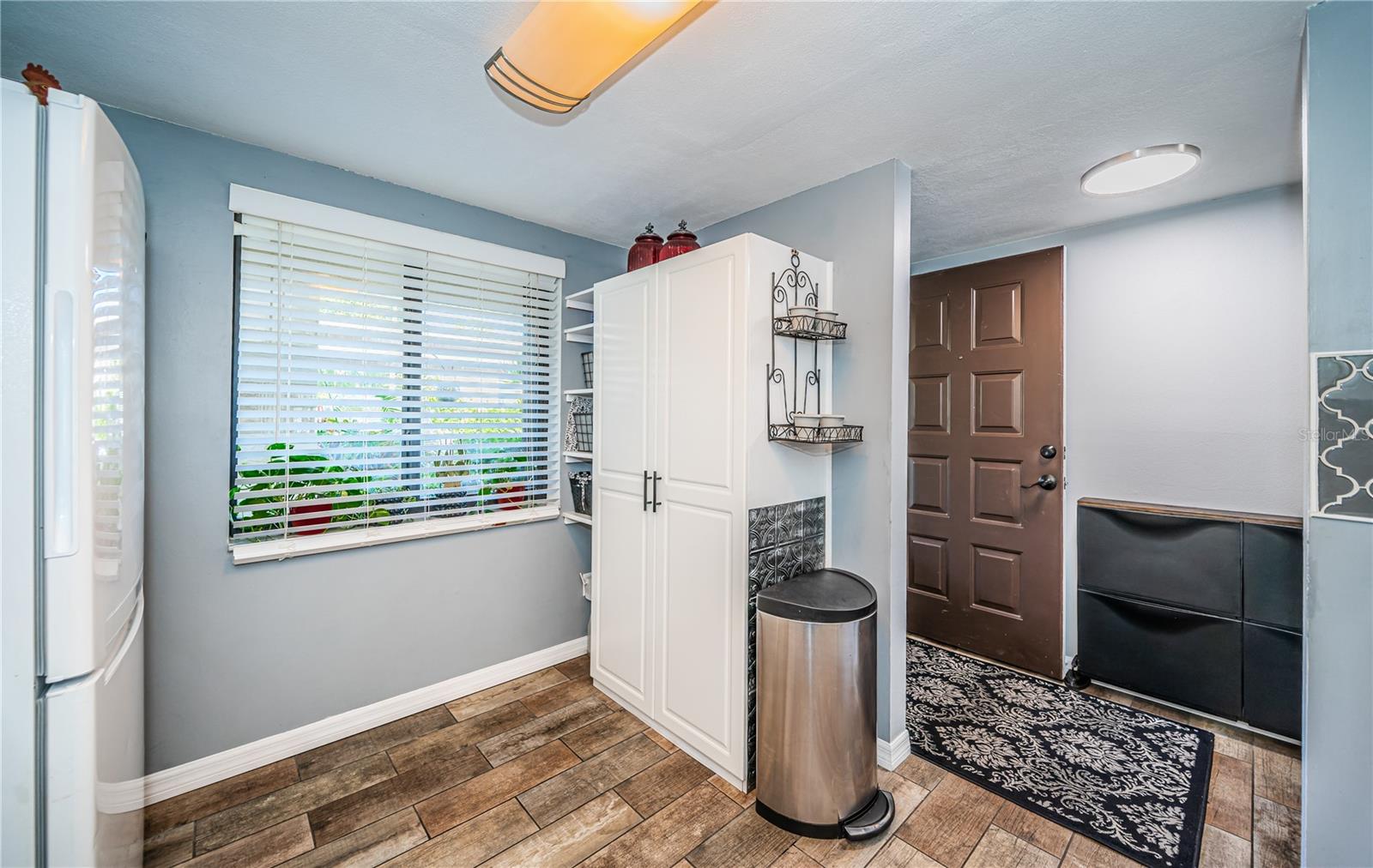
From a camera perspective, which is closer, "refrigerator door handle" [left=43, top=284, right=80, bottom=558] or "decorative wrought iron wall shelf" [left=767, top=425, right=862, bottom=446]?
"refrigerator door handle" [left=43, top=284, right=80, bottom=558]

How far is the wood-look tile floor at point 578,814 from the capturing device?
5.53 ft

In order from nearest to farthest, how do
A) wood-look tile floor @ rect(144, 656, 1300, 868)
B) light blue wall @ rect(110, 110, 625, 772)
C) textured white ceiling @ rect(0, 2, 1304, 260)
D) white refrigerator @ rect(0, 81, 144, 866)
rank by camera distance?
white refrigerator @ rect(0, 81, 144, 866)
textured white ceiling @ rect(0, 2, 1304, 260)
wood-look tile floor @ rect(144, 656, 1300, 868)
light blue wall @ rect(110, 110, 625, 772)

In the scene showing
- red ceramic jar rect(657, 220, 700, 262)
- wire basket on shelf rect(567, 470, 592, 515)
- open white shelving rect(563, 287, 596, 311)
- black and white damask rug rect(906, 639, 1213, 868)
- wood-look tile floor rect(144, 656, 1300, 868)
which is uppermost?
red ceramic jar rect(657, 220, 700, 262)

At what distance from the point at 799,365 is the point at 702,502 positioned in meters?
0.68

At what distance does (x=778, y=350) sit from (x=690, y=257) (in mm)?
518

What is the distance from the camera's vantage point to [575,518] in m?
2.91

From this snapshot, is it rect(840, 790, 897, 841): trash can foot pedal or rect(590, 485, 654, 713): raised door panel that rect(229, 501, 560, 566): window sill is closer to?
rect(590, 485, 654, 713): raised door panel

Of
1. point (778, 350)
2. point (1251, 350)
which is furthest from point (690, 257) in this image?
point (1251, 350)

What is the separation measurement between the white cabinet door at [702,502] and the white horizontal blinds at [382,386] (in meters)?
0.94

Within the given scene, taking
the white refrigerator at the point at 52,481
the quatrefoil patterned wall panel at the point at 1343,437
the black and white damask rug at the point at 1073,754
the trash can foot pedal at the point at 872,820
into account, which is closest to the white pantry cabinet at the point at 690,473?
the trash can foot pedal at the point at 872,820

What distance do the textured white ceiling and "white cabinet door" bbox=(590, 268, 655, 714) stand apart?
0.57m

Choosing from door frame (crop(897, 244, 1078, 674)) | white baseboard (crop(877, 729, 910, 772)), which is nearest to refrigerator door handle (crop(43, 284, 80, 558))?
white baseboard (crop(877, 729, 910, 772))

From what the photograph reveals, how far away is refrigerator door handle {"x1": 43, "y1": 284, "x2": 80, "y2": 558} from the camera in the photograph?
1.04 m

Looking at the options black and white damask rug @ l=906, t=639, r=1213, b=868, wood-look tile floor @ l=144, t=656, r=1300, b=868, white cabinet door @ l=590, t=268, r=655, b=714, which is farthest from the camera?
white cabinet door @ l=590, t=268, r=655, b=714
